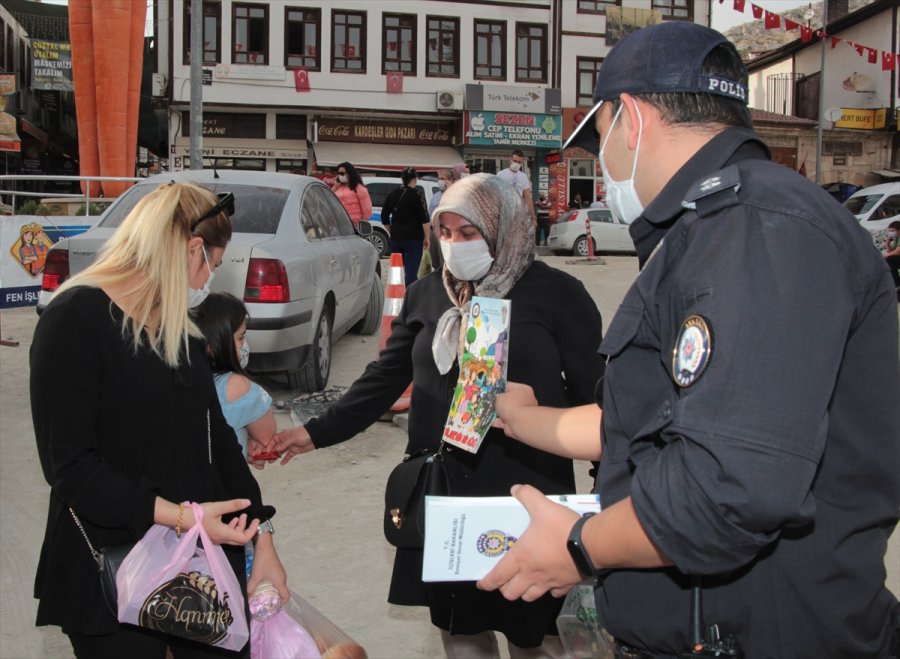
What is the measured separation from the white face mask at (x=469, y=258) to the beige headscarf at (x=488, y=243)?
0.07 ft

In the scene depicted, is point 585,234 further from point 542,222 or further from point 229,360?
point 229,360

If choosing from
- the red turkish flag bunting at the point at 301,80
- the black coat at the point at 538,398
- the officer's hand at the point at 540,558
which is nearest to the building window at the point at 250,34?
the red turkish flag bunting at the point at 301,80

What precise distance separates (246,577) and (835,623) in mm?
1754

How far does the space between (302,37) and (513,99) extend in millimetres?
8342

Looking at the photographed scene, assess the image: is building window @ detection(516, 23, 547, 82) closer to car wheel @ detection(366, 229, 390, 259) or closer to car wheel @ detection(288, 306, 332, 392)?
car wheel @ detection(366, 229, 390, 259)

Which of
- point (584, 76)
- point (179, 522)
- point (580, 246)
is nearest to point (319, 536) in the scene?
point (179, 522)

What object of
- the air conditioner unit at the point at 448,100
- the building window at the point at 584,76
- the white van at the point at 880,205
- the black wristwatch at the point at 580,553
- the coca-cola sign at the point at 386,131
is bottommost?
the black wristwatch at the point at 580,553

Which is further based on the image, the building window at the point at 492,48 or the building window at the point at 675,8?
the building window at the point at 675,8

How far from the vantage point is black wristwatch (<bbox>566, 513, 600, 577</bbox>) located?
1.42 m

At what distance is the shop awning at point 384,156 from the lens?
31.8 meters

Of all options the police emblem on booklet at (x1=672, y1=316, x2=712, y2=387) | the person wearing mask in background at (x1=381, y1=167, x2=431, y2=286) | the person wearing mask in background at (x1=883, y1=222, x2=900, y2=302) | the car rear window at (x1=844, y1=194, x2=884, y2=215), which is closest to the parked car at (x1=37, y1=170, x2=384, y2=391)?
the person wearing mask in background at (x1=381, y1=167, x2=431, y2=286)

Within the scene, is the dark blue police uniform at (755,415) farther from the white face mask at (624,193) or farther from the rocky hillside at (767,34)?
the rocky hillside at (767,34)

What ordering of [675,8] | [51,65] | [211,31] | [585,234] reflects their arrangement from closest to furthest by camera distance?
[585,234] → [51,65] → [211,31] → [675,8]

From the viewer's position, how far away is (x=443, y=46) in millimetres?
33750
